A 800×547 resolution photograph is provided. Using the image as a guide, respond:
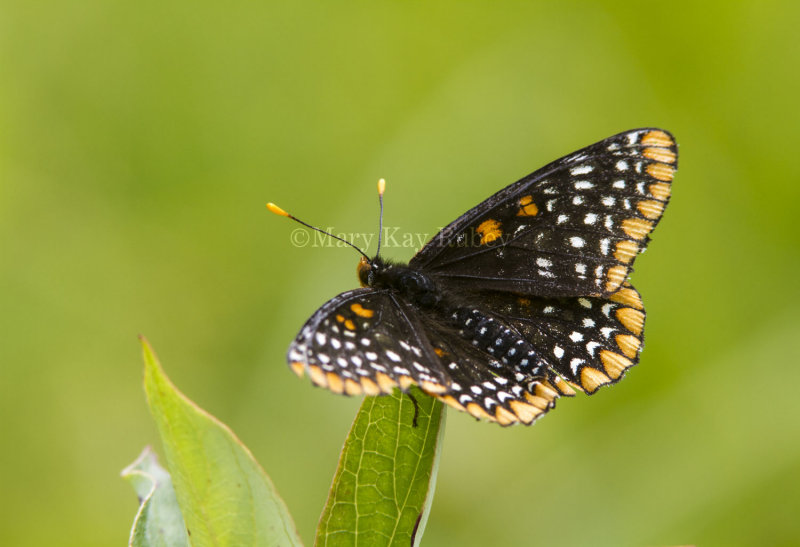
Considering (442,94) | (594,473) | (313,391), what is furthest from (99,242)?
(594,473)

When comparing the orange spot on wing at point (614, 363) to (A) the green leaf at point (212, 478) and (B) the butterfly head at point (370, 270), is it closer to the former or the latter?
(B) the butterfly head at point (370, 270)

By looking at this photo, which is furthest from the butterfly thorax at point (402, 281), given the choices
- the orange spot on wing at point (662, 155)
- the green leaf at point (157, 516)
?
the green leaf at point (157, 516)

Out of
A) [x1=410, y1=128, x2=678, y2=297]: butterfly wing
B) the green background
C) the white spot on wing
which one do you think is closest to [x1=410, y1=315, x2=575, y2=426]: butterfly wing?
[x1=410, y1=128, x2=678, y2=297]: butterfly wing

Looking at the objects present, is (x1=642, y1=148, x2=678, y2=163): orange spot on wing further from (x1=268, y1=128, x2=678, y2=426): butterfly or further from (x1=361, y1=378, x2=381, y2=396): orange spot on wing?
(x1=361, y1=378, x2=381, y2=396): orange spot on wing

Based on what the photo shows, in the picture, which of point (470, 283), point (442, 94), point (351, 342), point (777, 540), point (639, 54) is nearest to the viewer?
point (351, 342)

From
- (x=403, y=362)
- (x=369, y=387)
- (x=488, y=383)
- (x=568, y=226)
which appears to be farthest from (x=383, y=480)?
(x=568, y=226)

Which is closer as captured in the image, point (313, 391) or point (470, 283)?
point (470, 283)

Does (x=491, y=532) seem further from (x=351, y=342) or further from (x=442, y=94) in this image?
(x=442, y=94)
